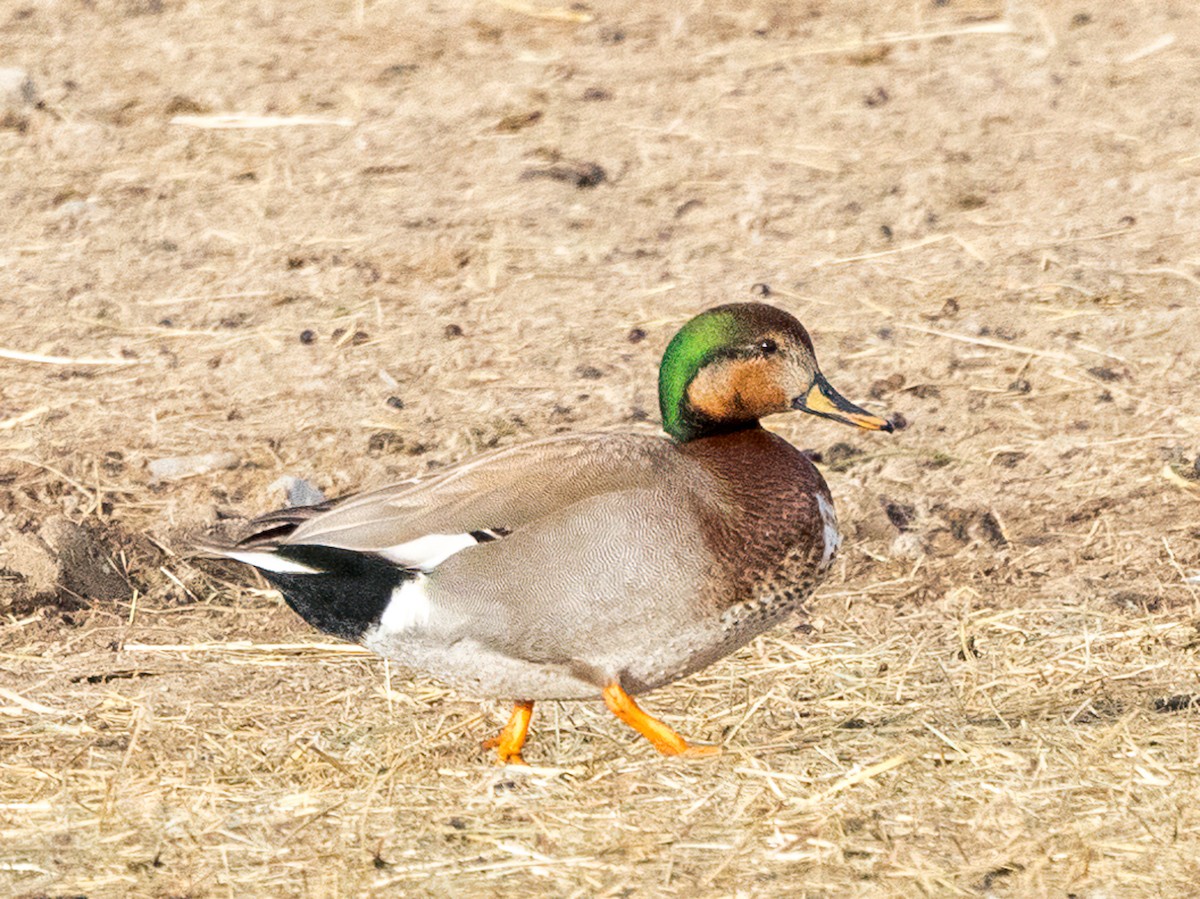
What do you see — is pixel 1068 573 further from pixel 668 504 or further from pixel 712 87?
pixel 712 87

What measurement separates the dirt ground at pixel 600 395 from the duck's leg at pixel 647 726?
0.20ft

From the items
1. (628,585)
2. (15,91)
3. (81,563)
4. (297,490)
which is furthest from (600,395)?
(15,91)

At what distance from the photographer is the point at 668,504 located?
3988 mm

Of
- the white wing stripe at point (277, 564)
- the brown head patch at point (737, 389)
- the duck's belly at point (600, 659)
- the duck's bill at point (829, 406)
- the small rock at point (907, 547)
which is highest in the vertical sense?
the brown head patch at point (737, 389)

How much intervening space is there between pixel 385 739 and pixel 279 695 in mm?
415

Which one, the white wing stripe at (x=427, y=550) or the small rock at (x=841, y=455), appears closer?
the white wing stripe at (x=427, y=550)

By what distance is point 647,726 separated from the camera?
4078 mm

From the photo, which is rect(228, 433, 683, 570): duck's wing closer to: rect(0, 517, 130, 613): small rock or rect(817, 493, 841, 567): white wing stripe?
rect(817, 493, 841, 567): white wing stripe

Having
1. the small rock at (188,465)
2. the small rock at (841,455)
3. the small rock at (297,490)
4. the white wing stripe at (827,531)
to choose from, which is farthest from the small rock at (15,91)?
the white wing stripe at (827,531)

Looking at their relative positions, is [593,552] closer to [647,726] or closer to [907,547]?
[647,726]

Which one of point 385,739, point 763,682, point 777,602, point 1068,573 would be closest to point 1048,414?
point 1068,573

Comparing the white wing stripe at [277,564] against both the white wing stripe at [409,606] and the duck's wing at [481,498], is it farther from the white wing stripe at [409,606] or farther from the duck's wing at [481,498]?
the white wing stripe at [409,606]

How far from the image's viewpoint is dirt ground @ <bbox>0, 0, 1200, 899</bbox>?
3750mm

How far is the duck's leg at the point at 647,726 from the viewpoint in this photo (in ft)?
13.3
